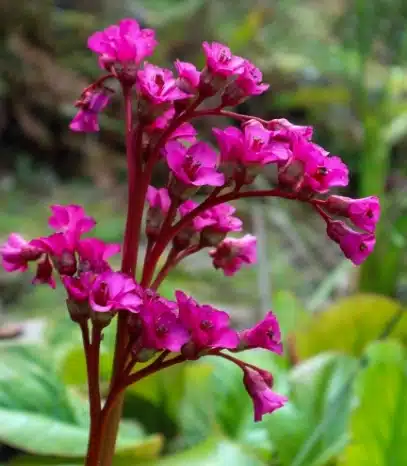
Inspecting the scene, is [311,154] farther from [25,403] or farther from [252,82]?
[25,403]

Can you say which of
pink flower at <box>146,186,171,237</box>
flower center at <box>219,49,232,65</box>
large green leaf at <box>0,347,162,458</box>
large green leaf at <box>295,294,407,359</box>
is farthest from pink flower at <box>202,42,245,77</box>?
large green leaf at <box>295,294,407,359</box>

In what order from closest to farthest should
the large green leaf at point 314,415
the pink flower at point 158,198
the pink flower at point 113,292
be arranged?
the pink flower at point 113,292 → the pink flower at point 158,198 → the large green leaf at point 314,415

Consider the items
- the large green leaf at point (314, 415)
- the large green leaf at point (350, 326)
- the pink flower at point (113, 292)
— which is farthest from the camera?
the large green leaf at point (350, 326)

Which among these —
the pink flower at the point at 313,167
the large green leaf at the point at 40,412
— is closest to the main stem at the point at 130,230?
the pink flower at the point at 313,167

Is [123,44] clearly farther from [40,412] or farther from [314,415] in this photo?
[314,415]

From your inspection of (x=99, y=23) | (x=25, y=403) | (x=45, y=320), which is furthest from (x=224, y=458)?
(x=99, y=23)

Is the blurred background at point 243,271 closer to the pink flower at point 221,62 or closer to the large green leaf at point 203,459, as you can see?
the large green leaf at point 203,459

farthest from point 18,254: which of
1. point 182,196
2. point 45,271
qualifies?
point 182,196
